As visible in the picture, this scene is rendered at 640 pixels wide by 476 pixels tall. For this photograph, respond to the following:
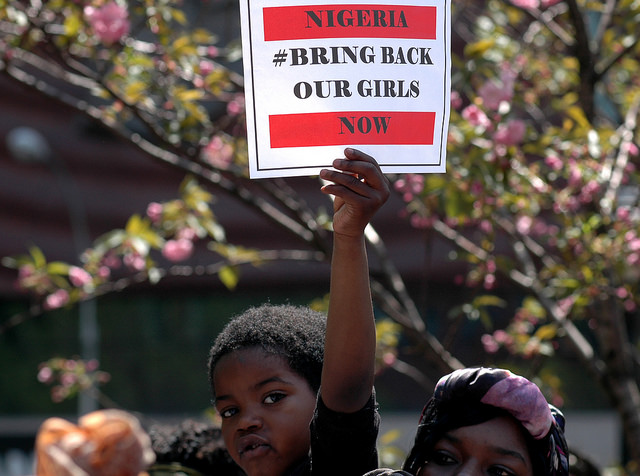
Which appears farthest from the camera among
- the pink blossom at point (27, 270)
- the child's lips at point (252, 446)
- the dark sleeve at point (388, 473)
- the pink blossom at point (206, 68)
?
the pink blossom at point (27, 270)

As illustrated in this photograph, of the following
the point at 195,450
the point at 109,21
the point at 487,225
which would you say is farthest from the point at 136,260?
the point at 195,450

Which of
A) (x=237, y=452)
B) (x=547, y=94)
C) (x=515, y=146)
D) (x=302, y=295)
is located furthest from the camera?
(x=302, y=295)

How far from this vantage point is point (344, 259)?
1.64 m

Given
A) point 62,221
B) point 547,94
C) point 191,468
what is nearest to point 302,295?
point 62,221

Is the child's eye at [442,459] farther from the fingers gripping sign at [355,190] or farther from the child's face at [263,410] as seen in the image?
the fingers gripping sign at [355,190]

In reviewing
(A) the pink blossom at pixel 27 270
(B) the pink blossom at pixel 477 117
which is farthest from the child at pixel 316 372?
(A) the pink blossom at pixel 27 270

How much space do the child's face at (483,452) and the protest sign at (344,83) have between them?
1.58 feet

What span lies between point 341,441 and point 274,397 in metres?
0.22

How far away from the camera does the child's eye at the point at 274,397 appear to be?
1.81m

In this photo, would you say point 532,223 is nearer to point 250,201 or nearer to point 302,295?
point 250,201

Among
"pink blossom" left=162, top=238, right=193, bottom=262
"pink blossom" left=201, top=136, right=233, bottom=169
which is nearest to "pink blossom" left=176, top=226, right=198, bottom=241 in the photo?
"pink blossom" left=162, top=238, right=193, bottom=262

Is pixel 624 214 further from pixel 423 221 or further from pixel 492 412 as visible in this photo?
pixel 492 412

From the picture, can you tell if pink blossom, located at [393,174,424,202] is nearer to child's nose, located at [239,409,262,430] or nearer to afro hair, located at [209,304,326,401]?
afro hair, located at [209,304,326,401]

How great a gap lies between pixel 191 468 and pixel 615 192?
204 centimetres
